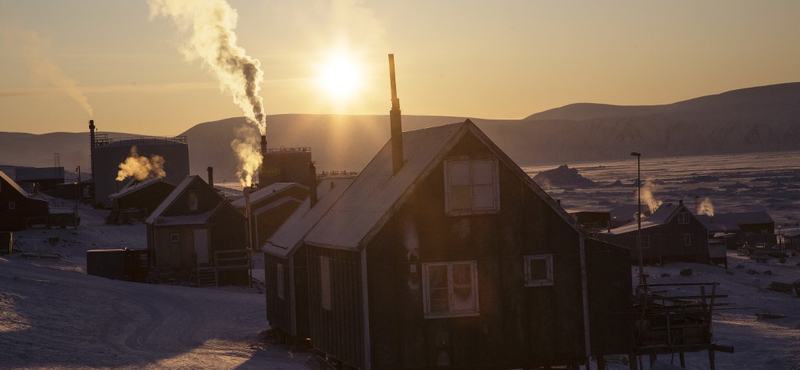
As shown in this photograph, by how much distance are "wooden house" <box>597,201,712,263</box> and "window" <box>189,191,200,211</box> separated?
3467 cm

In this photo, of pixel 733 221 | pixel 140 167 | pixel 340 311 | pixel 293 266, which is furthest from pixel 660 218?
pixel 340 311

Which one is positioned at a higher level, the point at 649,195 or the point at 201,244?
the point at 649,195

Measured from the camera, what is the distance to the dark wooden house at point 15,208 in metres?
79.1

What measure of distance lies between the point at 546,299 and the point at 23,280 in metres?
28.5

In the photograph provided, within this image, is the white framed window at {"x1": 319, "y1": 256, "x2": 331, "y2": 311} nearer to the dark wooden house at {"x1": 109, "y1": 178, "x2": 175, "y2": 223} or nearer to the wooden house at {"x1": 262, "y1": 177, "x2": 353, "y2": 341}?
the wooden house at {"x1": 262, "y1": 177, "x2": 353, "y2": 341}

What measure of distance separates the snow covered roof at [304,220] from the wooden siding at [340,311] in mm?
2431

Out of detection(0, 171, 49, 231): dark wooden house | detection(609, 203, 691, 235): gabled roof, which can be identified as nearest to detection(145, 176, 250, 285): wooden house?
detection(0, 171, 49, 231): dark wooden house

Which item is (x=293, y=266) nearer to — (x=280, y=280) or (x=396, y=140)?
(x=280, y=280)

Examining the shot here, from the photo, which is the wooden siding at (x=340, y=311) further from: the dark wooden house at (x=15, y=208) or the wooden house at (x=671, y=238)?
the dark wooden house at (x=15, y=208)

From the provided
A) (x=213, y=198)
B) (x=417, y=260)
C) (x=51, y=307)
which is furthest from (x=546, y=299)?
(x=213, y=198)

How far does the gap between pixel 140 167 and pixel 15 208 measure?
33.2 m

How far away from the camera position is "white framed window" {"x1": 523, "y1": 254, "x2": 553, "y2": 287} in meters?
28.9

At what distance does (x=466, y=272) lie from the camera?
28312 mm

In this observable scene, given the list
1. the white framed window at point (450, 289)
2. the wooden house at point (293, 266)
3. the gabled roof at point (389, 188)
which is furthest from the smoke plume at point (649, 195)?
the white framed window at point (450, 289)
